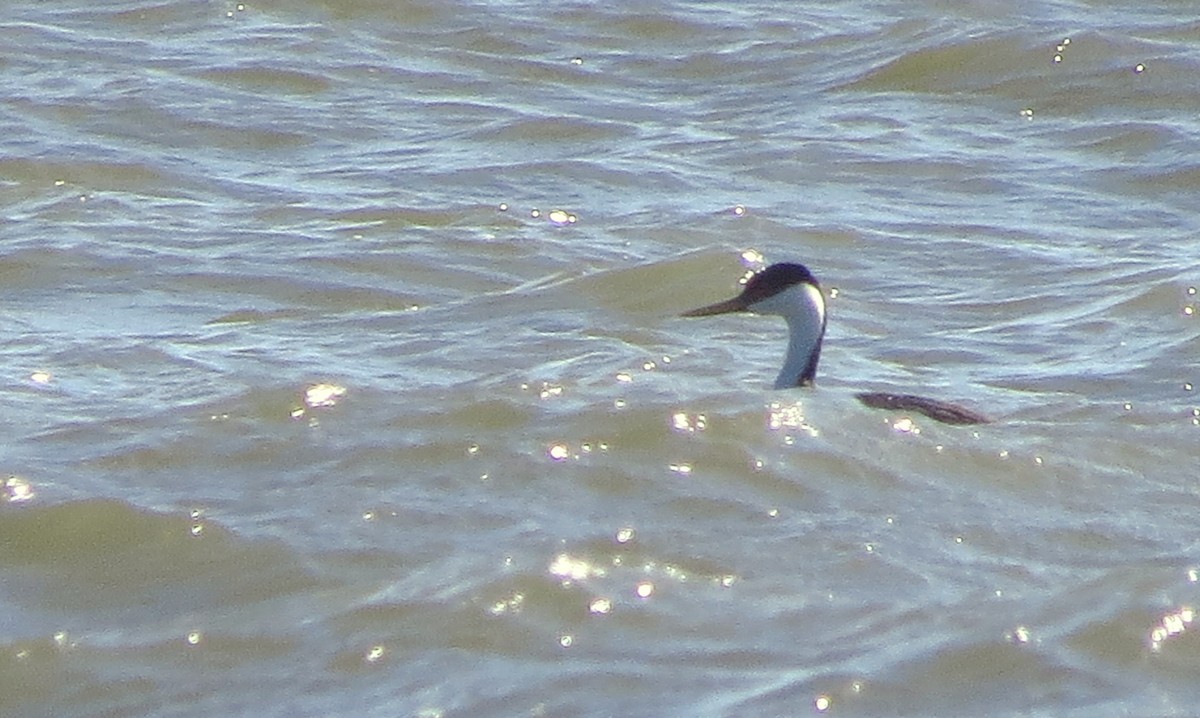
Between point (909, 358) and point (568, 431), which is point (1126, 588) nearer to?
point (568, 431)

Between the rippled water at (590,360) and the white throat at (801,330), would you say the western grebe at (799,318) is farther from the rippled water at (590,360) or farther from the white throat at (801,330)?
the rippled water at (590,360)

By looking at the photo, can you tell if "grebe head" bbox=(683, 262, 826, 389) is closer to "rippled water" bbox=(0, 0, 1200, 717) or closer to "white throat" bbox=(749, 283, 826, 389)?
"white throat" bbox=(749, 283, 826, 389)

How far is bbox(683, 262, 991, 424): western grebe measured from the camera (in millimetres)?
8148

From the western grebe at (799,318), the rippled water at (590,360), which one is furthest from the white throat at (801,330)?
the rippled water at (590,360)

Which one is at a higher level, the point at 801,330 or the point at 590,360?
the point at 801,330

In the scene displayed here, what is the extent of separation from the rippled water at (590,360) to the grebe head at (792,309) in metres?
0.20

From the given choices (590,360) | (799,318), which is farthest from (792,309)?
(590,360)

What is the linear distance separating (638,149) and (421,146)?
1027 millimetres

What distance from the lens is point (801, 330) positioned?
8852 millimetres

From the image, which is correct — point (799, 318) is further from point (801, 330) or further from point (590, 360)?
point (590, 360)

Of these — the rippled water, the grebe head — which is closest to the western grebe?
the grebe head

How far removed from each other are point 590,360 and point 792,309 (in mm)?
713

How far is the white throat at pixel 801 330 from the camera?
8.71 m

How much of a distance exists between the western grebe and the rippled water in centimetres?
12
